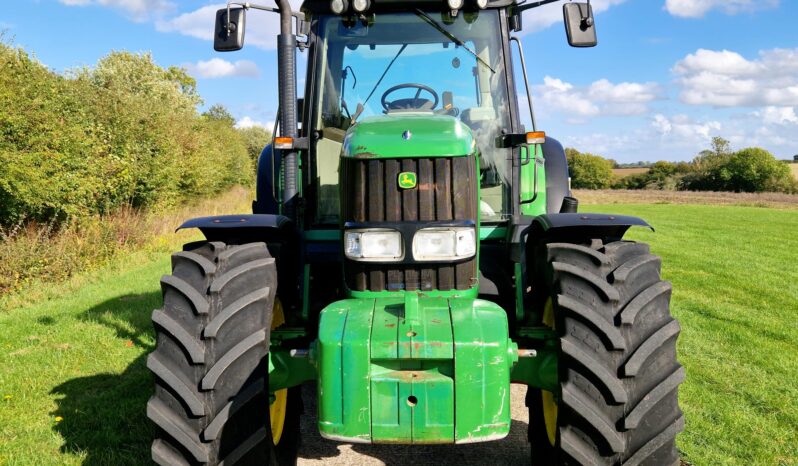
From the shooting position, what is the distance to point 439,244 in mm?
3178

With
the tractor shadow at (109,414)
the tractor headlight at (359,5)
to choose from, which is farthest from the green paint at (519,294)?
the tractor shadow at (109,414)

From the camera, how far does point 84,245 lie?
1155 centimetres

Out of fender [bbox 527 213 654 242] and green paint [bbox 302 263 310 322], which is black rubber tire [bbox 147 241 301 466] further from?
fender [bbox 527 213 654 242]

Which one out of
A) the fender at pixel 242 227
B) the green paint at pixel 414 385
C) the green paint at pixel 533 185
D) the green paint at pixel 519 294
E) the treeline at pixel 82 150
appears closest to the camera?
the green paint at pixel 414 385

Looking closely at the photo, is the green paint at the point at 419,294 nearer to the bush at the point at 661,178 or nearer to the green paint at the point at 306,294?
the green paint at the point at 306,294

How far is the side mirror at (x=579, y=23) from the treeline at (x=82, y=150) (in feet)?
28.3

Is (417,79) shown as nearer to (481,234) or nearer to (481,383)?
(481,234)

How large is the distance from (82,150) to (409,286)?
10207mm

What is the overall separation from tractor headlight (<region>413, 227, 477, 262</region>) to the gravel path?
137 centimetres

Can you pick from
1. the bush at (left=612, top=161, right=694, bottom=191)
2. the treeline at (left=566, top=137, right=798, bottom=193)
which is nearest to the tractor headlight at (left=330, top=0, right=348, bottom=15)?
the treeline at (left=566, top=137, right=798, bottom=193)

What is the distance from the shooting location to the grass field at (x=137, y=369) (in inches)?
162

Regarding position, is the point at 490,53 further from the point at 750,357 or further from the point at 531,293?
the point at 750,357

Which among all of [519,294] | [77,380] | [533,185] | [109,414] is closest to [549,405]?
[519,294]

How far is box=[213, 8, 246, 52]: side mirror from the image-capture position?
13.0 feet
